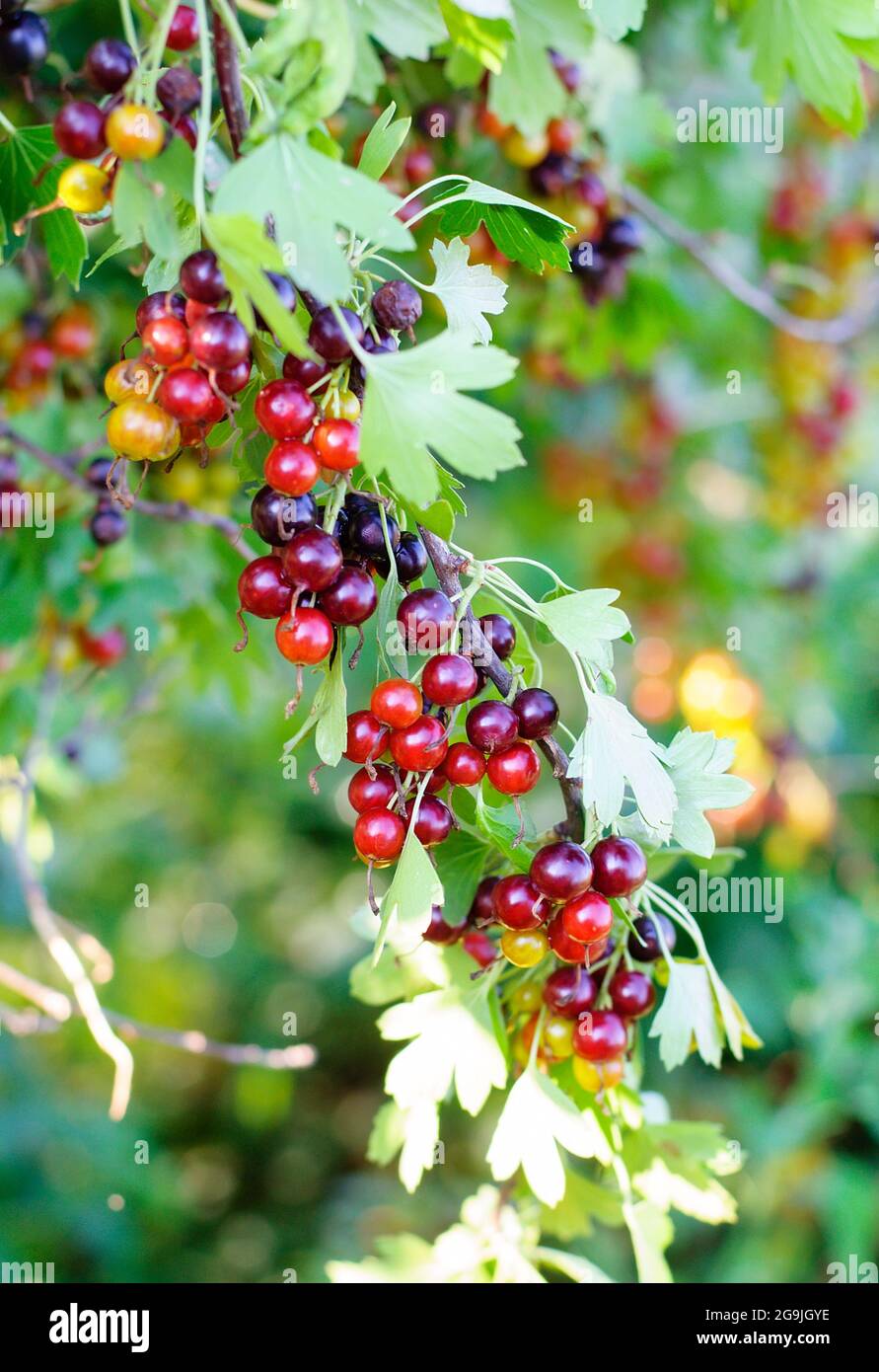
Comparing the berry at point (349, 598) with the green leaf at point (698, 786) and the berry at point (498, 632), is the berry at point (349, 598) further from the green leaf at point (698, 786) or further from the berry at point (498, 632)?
the green leaf at point (698, 786)

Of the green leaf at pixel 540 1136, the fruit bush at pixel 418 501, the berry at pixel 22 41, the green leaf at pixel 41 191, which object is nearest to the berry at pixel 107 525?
the fruit bush at pixel 418 501

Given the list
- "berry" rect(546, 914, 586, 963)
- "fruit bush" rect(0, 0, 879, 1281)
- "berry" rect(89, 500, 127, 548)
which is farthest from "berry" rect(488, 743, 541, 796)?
"berry" rect(89, 500, 127, 548)

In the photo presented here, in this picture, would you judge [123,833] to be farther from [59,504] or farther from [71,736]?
[59,504]

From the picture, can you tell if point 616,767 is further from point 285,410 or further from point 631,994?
point 285,410

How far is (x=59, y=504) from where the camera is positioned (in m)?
1.39

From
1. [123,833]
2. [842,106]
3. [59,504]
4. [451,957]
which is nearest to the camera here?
[451,957]

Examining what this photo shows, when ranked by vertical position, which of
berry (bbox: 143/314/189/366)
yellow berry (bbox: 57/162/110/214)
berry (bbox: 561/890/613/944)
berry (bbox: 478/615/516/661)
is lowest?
berry (bbox: 561/890/613/944)

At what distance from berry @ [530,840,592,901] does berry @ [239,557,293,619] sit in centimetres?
25

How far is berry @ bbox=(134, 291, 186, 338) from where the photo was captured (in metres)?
0.71

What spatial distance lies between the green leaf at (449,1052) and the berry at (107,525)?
2.15ft

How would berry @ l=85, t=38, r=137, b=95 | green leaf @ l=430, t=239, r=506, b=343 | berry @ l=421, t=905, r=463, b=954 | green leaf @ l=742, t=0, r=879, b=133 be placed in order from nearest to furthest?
1. berry @ l=85, t=38, r=137, b=95
2. green leaf @ l=430, t=239, r=506, b=343
3. berry @ l=421, t=905, r=463, b=954
4. green leaf @ l=742, t=0, r=879, b=133

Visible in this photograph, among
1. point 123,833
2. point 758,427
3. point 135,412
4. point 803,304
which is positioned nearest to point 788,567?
point 758,427

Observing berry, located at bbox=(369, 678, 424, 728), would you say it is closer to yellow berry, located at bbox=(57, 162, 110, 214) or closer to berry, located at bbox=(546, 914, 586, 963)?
berry, located at bbox=(546, 914, 586, 963)

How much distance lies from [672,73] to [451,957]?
67.8 inches
